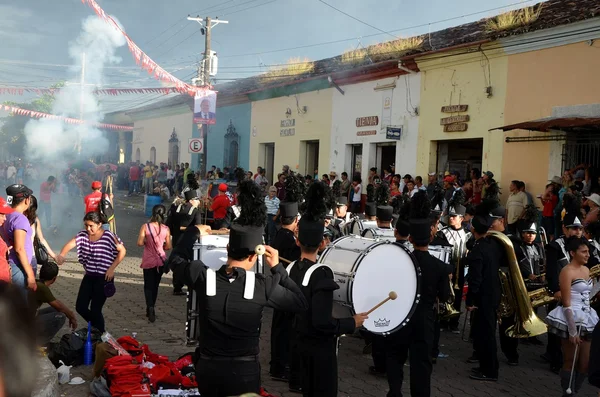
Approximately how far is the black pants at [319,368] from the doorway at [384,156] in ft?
50.2

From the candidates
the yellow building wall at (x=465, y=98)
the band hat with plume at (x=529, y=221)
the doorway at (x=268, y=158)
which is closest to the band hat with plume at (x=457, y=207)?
the band hat with plume at (x=529, y=221)

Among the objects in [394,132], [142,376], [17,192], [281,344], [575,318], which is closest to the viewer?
[142,376]

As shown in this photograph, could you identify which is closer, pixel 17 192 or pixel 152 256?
pixel 17 192

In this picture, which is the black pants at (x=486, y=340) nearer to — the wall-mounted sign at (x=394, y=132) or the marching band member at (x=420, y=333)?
the marching band member at (x=420, y=333)

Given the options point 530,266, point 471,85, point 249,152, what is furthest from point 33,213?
point 249,152

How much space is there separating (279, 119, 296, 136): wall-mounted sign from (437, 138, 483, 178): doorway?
7847 mm

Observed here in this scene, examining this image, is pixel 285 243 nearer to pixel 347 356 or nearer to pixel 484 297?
pixel 347 356

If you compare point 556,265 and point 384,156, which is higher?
point 384,156

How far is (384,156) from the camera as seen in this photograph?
19.7m

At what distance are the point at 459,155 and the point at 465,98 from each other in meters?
1.91

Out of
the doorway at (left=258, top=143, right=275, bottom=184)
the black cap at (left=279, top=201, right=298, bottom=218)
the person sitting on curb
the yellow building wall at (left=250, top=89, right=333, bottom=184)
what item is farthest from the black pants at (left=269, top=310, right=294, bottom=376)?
the doorway at (left=258, top=143, right=275, bottom=184)

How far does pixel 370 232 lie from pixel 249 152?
19785 millimetres

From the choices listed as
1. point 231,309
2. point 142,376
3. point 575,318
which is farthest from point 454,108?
point 231,309

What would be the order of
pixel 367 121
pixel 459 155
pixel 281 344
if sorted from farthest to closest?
1. pixel 367 121
2. pixel 459 155
3. pixel 281 344
